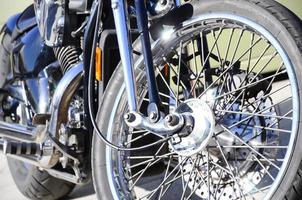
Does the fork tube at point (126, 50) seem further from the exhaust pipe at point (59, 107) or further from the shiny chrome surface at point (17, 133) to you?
the shiny chrome surface at point (17, 133)

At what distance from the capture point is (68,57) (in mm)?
3000

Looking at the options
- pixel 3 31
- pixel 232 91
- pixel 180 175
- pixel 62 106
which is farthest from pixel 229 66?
pixel 3 31

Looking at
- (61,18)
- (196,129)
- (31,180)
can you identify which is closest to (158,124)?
(196,129)

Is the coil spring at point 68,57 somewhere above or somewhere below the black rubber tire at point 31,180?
above

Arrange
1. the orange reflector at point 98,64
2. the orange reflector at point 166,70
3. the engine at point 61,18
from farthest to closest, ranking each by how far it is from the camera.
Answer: the engine at point 61,18 < the orange reflector at point 98,64 < the orange reflector at point 166,70

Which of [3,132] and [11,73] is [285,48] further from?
[11,73]

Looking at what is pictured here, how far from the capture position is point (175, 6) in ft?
7.93

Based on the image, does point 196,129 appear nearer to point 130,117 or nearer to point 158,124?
point 158,124

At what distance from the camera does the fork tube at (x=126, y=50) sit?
228 centimetres

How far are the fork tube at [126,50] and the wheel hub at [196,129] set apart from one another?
7.0 inches

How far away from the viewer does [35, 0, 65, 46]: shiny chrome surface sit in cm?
284

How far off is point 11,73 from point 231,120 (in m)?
1.65

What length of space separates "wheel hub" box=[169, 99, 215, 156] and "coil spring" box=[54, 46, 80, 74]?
850 mm

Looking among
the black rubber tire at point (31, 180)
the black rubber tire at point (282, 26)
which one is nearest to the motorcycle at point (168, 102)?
the black rubber tire at point (282, 26)
